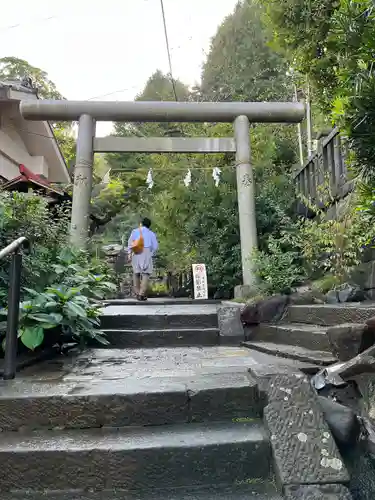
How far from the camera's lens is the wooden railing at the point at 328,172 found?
637 cm

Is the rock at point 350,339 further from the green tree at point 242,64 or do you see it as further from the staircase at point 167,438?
the green tree at point 242,64

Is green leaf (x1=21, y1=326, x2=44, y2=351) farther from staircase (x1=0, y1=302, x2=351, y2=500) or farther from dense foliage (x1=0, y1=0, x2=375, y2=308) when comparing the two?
dense foliage (x1=0, y1=0, x2=375, y2=308)

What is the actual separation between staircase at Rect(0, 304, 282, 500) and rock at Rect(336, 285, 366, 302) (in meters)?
2.23

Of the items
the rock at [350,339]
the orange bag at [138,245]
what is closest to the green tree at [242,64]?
the orange bag at [138,245]

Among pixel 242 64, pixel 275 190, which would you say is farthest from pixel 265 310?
pixel 242 64

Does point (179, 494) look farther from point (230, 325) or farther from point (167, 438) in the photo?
point (230, 325)

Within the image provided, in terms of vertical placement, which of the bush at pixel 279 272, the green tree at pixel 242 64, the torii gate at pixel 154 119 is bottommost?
the bush at pixel 279 272

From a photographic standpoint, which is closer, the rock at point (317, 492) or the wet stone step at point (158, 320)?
the rock at point (317, 492)

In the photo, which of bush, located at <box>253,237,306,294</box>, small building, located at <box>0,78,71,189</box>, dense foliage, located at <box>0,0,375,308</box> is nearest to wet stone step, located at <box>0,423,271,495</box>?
dense foliage, located at <box>0,0,375,308</box>

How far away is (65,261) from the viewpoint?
487 cm

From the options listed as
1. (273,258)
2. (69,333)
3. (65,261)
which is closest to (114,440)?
(69,333)

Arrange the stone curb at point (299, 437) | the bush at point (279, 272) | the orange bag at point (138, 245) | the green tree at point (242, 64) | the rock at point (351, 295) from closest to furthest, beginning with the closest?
the stone curb at point (299, 437)
the rock at point (351, 295)
the bush at point (279, 272)
the orange bag at point (138, 245)
the green tree at point (242, 64)

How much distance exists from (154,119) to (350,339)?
652cm

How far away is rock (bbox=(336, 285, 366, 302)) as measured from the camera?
4906mm
